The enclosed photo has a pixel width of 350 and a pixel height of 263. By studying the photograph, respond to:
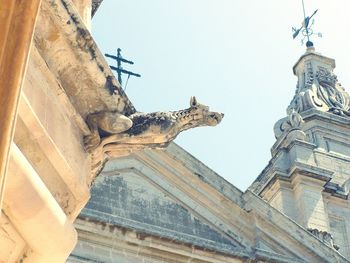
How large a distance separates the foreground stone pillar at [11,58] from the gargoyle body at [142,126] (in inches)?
70.5

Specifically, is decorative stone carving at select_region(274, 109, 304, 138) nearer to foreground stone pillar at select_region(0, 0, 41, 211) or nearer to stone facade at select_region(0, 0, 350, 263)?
stone facade at select_region(0, 0, 350, 263)

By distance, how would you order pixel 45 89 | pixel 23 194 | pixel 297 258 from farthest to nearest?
pixel 297 258 → pixel 45 89 → pixel 23 194

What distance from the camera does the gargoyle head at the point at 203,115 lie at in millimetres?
5176

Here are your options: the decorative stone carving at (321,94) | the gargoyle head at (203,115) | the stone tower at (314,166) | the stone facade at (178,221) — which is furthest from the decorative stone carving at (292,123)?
the gargoyle head at (203,115)

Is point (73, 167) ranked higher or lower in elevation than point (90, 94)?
lower

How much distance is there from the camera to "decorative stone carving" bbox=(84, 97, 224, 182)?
4.82 metres

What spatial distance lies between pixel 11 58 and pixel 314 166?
1729cm

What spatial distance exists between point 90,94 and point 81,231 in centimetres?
892

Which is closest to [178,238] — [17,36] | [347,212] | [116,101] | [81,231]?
[81,231]

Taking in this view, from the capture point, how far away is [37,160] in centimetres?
427

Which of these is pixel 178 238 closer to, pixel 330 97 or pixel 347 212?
pixel 347 212

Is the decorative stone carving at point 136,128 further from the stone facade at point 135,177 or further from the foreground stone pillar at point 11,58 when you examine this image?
the foreground stone pillar at point 11,58

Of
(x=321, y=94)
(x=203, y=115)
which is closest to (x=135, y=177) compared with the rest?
(x=321, y=94)

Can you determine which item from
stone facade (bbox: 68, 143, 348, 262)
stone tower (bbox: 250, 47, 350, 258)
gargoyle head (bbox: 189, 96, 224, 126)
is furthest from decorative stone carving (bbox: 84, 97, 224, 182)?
stone tower (bbox: 250, 47, 350, 258)
